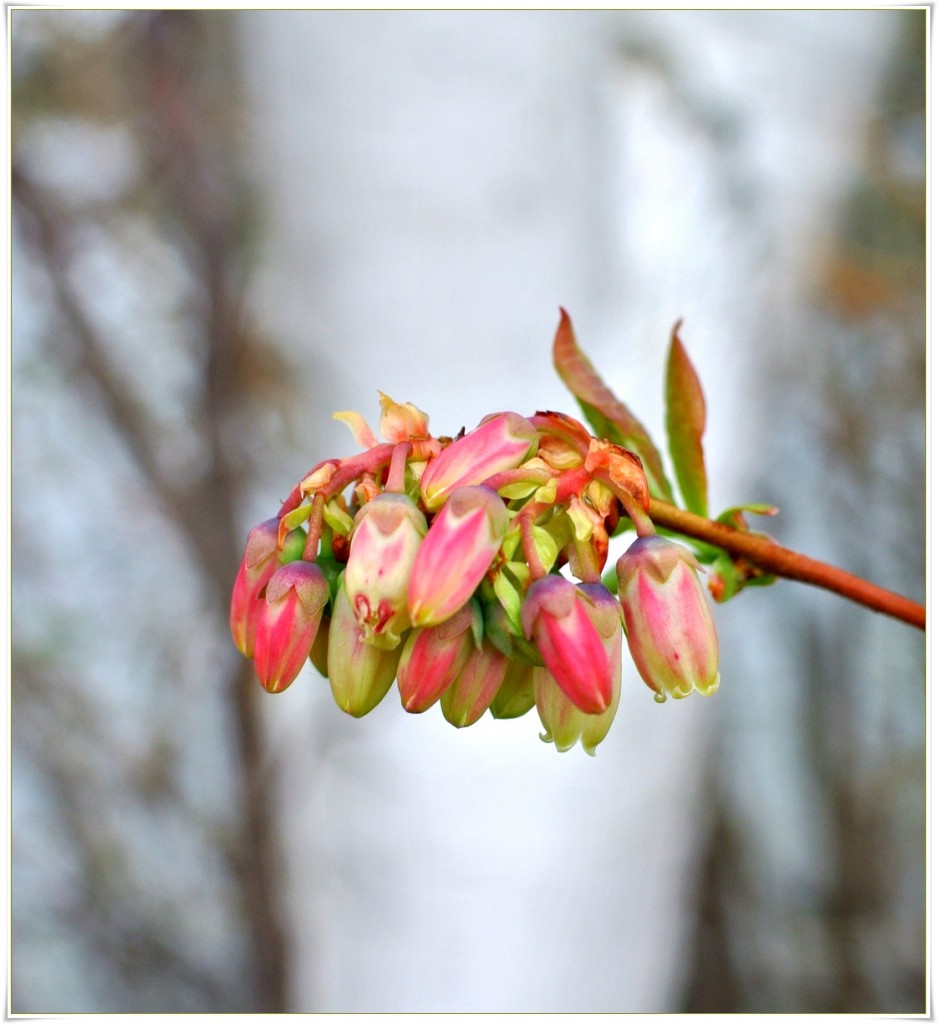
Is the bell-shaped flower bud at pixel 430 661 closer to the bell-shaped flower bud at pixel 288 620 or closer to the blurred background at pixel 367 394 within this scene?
the bell-shaped flower bud at pixel 288 620

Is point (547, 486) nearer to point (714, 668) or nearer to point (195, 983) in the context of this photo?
point (714, 668)

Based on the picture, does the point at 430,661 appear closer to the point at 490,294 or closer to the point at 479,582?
the point at 479,582

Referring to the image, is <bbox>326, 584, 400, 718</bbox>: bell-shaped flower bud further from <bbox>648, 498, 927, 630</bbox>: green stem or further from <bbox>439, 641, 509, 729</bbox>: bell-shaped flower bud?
<bbox>648, 498, 927, 630</bbox>: green stem

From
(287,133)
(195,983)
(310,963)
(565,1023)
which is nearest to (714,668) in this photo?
(565,1023)

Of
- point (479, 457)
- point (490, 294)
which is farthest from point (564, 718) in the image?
point (490, 294)

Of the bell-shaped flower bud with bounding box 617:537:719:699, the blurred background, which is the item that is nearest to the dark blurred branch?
the blurred background

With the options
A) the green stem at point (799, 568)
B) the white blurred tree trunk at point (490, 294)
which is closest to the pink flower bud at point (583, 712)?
the green stem at point (799, 568)
